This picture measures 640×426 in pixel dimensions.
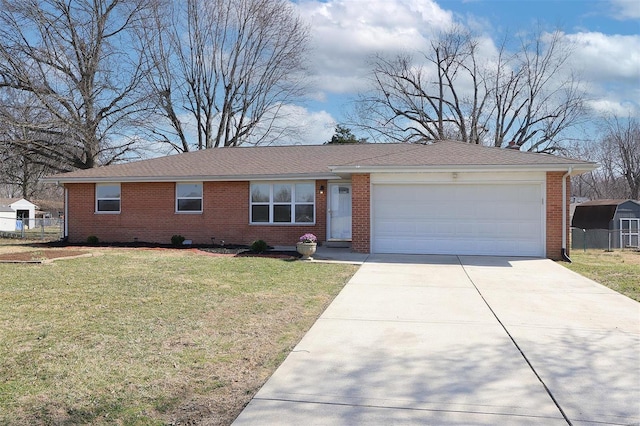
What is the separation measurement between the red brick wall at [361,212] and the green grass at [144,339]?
420 cm

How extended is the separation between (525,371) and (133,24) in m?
31.7

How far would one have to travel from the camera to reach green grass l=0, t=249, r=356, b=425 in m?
3.88

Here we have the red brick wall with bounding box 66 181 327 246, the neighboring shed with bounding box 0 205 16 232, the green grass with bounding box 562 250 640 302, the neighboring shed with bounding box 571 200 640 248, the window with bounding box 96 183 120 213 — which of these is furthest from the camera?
the neighboring shed with bounding box 0 205 16 232

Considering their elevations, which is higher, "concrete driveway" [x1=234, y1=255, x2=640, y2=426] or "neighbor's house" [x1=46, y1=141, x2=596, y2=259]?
"neighbor's house" [x1=46, y1=141, x2=596, y2=259]

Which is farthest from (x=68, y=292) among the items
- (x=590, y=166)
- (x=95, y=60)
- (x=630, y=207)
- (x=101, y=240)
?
(x=630, y=207)

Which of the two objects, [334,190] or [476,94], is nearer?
[334,190]

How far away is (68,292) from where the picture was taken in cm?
802

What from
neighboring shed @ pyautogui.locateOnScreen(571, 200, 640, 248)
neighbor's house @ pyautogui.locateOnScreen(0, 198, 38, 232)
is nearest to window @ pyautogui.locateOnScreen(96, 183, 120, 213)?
neighboring shed @ pyautogui.locateOnScreen(571, 200, 640, 248)

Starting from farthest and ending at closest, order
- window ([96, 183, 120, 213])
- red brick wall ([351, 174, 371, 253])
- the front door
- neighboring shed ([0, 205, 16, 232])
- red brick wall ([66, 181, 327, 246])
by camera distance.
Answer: neighboring shed ([0, 205, 16, 232]) < window ([96, 183, 120, 213]) < red brick wall ([66, 181, 327, 246]) < the front door < red brick wall ([351, 174, 371, 253])

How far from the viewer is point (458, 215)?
14422mm

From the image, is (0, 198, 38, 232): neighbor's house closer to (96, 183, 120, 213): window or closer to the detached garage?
(96, 183, 120, 213): window

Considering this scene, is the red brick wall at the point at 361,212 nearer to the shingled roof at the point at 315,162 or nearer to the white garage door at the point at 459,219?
the white garage door at the point at 459,219

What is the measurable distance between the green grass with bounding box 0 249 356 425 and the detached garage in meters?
4.70

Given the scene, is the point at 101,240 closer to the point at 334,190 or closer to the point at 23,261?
the point at 23,261
